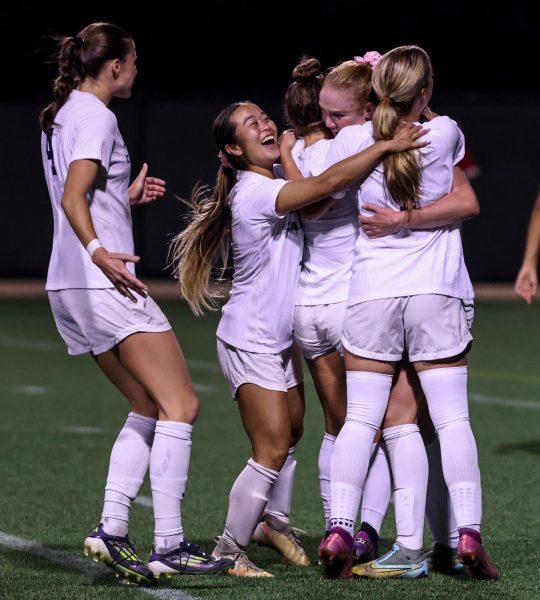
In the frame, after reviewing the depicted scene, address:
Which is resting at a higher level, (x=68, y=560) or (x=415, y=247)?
(x=415, y=247)

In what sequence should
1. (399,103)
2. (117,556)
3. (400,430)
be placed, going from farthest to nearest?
(400,430), (117,556), (399,103)

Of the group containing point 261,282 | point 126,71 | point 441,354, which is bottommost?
point 441,354

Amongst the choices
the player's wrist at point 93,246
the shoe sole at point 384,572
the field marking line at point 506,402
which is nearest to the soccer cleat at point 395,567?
the shoe sole at point 384,572

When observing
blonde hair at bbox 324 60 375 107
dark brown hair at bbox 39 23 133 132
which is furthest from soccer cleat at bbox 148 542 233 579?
blonde hair at bbox 324 60 375 107

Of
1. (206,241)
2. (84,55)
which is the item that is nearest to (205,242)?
(206,241)

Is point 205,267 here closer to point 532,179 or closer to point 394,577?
point 394,577

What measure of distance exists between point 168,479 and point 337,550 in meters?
0.69

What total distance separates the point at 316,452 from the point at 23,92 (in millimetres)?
20964

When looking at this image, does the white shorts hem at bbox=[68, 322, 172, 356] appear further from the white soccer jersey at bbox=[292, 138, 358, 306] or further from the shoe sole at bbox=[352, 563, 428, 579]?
the shoe sole at bbox=[352, 563, 428, 579]

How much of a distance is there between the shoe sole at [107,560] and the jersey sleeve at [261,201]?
4.31ft

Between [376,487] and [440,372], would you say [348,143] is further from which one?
[376,487]

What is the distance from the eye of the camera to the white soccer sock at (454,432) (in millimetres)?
4672

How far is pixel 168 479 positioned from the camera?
4.83 metres

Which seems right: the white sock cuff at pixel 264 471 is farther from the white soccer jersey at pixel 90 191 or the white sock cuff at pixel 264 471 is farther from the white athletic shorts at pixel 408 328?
the white soccer jersey at pixel 90 191
